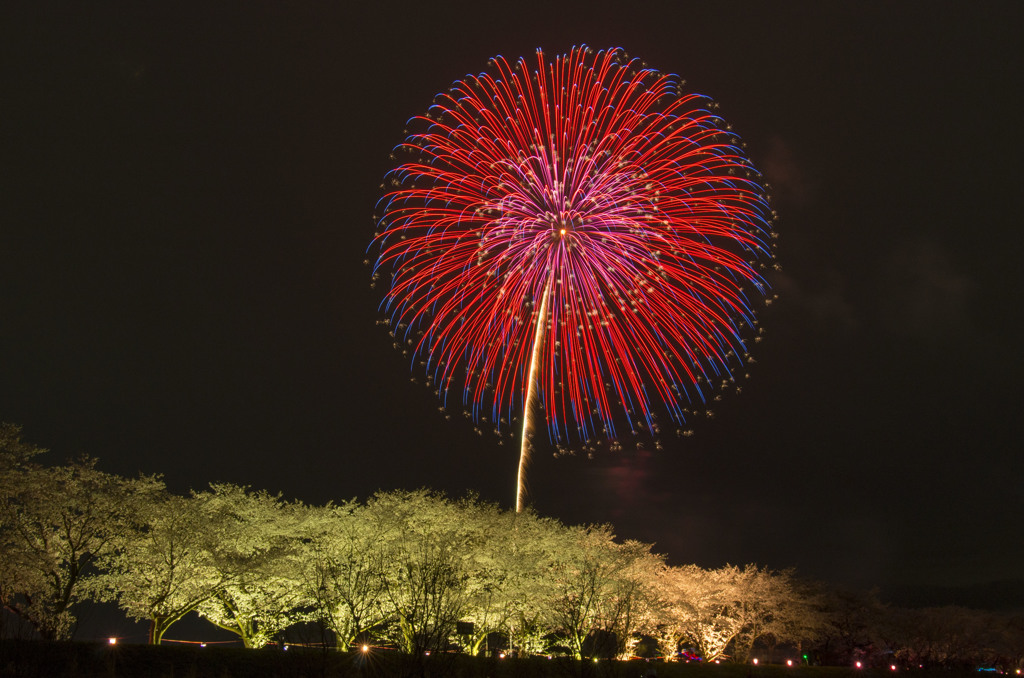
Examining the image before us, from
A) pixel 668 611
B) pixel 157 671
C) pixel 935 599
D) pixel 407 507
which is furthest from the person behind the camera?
pixel 935 599

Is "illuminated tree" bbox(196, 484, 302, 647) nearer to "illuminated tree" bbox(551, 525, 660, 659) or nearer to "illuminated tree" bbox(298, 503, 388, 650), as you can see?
"illuminated tree" bbox(298, 503, 388, 650)

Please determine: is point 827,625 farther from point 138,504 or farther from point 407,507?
point 138,504

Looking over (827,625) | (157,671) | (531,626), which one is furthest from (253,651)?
(827,625)

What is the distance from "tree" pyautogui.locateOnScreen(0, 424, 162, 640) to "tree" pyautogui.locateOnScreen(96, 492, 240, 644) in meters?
1.01

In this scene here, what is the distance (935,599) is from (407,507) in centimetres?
19966

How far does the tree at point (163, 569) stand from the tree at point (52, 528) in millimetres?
1006

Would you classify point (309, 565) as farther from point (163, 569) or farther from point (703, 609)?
point (703, 609)

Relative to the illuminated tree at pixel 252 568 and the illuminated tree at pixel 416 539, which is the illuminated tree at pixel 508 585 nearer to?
the illuminated tree at pixel 416 539

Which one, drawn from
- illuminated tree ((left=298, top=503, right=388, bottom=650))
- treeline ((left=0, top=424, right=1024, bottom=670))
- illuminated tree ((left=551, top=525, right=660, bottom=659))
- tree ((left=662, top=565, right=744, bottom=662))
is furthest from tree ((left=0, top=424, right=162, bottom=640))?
tree ((left=662, top=565, right=744, bottom=662))

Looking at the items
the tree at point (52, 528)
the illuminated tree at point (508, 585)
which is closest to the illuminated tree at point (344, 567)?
the illuminated tree at point (508, 585)

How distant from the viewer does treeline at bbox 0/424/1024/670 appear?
3422cm

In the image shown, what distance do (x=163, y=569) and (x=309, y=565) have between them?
751 cm

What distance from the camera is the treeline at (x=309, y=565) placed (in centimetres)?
3422

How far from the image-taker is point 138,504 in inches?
1491
